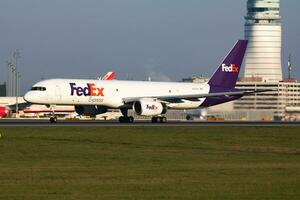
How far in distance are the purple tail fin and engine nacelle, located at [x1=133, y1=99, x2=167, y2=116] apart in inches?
363

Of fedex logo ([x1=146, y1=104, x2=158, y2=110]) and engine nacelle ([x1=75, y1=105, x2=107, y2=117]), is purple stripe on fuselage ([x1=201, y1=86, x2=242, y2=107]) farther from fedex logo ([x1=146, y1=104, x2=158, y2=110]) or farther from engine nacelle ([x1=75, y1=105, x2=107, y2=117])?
engine nacelle ([x1=75, y1=105, x2=107, y2=117])

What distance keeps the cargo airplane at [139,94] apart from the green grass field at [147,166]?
22155 mm

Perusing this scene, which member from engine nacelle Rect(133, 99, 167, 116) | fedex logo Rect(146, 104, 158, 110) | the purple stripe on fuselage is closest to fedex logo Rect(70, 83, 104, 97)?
engine nacelle Rect(133, 99, 167, 116)

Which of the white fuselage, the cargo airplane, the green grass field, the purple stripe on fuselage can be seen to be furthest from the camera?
the purple stripe on fuselage

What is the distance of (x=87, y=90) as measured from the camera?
252ft

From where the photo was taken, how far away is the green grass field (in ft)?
82.8

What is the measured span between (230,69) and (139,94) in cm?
1133

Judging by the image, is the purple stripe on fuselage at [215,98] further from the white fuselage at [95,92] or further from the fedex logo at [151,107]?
the fedex logo at [151,107]

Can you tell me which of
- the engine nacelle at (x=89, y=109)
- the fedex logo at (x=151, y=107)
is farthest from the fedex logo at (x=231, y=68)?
the engine nacelle at (x=89, y=109)

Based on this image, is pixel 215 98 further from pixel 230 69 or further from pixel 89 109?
pixel 89 109

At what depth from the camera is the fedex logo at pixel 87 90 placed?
76.4 m

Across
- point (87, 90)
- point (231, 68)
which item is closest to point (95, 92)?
point (87, 90)

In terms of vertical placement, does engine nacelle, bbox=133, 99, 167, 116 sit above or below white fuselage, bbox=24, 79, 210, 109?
below

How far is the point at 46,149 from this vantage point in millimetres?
41406
